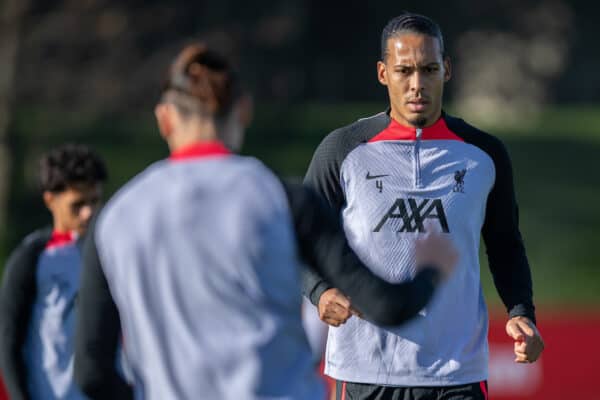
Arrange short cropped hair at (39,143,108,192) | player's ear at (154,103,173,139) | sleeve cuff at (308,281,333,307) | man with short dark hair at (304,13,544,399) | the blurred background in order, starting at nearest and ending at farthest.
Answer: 1. player's ear at (154,103,173,139)
2. sleeve cuff at (308,281,333,307)
3. man with short dark hair at (304,13,544,399)
4. short cropped hair at (39,143,108,192)
5. the blurred background

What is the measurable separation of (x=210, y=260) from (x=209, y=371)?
0.88 ft

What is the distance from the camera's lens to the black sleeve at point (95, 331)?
326 centimetres

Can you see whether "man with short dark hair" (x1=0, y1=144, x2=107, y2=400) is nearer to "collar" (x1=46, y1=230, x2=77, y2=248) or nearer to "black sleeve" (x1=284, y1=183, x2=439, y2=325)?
"collar" (x1=46, y1=230, x2=77, y2=248)

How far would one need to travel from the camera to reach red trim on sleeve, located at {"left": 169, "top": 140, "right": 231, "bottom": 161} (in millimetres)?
3154

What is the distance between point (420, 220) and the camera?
180 inches

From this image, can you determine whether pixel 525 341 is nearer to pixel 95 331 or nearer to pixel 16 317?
pixel 95 331

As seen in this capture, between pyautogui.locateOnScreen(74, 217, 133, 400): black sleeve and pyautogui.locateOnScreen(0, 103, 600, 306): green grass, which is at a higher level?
pyautogui.locateOnScreen(74, 217, 133, 400): black sleeve

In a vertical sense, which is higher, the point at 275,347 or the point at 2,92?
the point at 275,347

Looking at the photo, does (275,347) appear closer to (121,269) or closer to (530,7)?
(121,269)

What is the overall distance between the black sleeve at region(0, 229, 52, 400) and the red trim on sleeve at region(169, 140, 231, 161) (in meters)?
2.17

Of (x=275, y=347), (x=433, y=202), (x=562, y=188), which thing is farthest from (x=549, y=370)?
(x=562, y=188)

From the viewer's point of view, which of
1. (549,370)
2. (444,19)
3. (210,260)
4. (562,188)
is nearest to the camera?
(210,260)

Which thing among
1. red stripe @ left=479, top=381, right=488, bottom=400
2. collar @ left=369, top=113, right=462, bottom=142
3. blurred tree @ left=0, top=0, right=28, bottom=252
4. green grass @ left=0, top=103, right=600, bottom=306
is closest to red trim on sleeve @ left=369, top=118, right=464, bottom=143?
collar @ left=369, top=113, right=462, bottom=142

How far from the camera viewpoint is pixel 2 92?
19.1 metres
